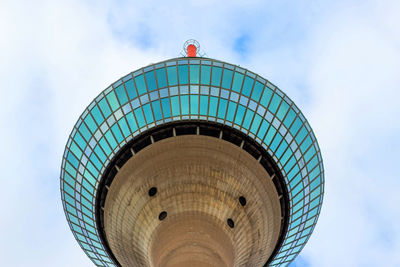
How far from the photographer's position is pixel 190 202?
26.8m

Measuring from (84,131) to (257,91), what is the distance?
44.3ft

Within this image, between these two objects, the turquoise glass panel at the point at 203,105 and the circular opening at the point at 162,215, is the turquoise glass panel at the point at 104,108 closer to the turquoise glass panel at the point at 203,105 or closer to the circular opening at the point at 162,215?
the turquoise glass panel at the point at 203,105

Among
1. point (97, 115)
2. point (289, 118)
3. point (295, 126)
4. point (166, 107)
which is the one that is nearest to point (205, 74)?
point (166, 107)

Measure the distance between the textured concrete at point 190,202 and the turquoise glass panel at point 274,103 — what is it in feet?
13.6

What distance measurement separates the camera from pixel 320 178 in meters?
32.2

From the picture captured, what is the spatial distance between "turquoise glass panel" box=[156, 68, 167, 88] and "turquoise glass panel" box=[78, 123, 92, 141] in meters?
6.81

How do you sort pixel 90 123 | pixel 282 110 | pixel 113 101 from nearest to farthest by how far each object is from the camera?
1. pixel 113 101
2. pixel 282 110
3. pixel 90 123

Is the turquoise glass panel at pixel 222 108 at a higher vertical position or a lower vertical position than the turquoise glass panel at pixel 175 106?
lower

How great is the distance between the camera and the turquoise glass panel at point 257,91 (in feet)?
92.6

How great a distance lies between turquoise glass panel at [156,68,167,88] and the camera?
90.9 ft

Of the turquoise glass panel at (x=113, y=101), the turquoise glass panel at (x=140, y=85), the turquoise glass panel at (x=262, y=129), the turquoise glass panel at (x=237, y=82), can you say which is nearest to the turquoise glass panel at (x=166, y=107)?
the turquoise glass panel at (x=140, y=85)

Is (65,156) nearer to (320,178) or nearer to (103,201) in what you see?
(103,201)

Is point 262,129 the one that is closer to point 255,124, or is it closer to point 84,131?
point 255,124

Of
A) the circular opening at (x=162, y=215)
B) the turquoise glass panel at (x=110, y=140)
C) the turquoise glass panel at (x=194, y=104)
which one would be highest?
the turquoise glass panel at (x=194, y=104)
